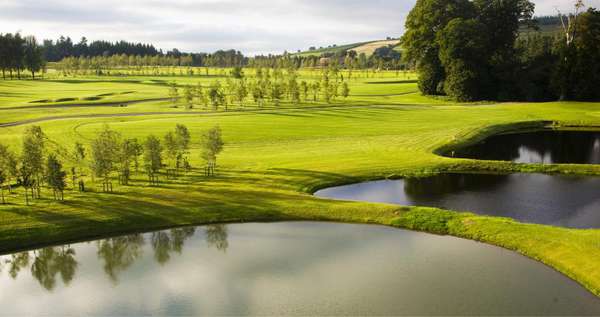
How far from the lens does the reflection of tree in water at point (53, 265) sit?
109 ft

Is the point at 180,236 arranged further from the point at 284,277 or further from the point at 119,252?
the point at 284,277

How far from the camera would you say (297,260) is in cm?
3466

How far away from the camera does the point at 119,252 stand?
37.9 metres

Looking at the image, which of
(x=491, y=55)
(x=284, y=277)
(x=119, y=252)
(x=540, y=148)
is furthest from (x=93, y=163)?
(x=491, y=55)

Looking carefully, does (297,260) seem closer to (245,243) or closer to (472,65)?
(245,243)

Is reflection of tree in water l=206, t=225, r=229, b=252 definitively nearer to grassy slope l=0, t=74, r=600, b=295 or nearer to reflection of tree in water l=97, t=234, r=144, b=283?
grassy slope l=0, t=74, r=600, b=295

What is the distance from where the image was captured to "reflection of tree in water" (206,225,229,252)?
38.5 metres

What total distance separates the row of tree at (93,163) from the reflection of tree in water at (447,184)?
77.3 feet

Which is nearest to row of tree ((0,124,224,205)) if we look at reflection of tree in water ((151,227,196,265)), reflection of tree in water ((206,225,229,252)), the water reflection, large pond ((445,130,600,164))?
the water reflection

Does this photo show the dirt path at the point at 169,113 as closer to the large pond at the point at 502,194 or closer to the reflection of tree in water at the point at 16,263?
the reflection of tree in water at the point at 16,263

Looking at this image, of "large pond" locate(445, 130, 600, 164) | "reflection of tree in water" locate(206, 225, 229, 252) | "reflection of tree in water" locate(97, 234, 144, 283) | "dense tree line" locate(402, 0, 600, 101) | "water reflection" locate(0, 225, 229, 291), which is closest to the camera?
"water reflection" locate(0, 225, 229, 291)

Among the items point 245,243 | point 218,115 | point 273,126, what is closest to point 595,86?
point 273,126

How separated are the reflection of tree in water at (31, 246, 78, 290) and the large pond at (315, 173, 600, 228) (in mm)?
25268

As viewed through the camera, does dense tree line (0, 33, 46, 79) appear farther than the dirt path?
Yes
